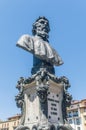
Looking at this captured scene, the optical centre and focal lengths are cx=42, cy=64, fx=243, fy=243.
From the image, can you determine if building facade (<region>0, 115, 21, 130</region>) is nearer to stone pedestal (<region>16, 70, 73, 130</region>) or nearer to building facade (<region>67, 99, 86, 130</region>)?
building facade (<region>67, 99, 86, 130</region>)

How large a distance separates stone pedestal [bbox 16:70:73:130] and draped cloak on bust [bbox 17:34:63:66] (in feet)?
3.01

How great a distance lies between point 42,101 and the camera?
438 inches

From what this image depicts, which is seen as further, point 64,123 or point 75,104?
point 75,104

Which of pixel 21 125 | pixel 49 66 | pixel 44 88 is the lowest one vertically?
pixel 21 125

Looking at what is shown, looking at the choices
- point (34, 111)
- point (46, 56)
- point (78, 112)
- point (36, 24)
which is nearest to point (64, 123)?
point (34, 111)

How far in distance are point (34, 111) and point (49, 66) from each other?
254 cm

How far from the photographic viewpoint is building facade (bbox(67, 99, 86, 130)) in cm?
5031

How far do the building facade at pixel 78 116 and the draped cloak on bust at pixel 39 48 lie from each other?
3904 centimetres

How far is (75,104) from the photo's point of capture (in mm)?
53781

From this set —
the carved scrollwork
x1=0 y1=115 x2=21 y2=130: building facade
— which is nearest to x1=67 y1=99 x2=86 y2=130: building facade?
x1=0 y1=115 x2=21 y2=130: building facade

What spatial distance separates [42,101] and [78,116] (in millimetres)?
42231

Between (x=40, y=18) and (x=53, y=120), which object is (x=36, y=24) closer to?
(x=40, y=18)

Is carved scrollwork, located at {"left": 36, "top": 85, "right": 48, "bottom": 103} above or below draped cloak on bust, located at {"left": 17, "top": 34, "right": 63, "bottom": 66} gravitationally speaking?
below

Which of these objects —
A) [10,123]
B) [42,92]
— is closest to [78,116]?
[10,123]
